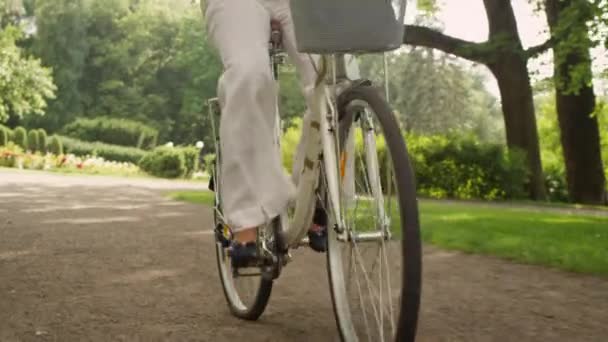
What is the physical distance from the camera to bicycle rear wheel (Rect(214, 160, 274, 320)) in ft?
11.6

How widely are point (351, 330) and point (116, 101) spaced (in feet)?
Answer: 168

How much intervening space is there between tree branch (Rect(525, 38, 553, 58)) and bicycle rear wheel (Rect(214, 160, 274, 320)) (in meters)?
12.2

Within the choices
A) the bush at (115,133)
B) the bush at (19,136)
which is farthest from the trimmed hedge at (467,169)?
the bush at (115,133)

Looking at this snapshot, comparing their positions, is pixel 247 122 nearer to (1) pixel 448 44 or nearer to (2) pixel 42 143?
(1) pixel 448 44

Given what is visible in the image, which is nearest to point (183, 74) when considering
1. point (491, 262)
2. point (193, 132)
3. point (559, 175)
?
point (193, 132)

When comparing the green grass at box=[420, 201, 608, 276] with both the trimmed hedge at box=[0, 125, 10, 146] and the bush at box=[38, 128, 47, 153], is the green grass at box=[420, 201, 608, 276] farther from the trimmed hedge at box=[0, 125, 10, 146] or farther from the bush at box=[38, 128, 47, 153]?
the trimmed hedge at box=[0, 125, 10, 146]

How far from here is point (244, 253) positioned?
3.19 metres

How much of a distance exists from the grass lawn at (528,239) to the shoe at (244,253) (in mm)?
2823

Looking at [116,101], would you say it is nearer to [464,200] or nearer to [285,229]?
[464,200]

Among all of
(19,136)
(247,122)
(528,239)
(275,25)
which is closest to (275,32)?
(275,25)

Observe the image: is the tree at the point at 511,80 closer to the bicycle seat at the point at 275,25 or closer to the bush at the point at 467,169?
the bush at the point at 467,169

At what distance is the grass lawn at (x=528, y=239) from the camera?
222 inches

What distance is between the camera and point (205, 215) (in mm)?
9750

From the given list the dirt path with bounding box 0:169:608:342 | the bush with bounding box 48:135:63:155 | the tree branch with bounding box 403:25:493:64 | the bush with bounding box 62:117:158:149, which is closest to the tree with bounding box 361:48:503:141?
the bush with bounding box 62:117:158:149
